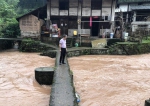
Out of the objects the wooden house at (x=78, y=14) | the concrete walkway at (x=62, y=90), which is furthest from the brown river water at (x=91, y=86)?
the wooden house at (x=78, y=14)

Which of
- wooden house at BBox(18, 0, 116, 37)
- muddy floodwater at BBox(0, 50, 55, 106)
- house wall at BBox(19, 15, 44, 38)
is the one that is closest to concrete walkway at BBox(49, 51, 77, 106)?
muddy floodwater at BBox(0, 50, 55, 106)

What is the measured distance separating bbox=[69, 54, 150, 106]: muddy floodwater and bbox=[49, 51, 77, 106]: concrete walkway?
25.7 inches

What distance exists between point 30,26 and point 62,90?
496 inches

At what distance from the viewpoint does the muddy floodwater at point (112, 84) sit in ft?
20.2

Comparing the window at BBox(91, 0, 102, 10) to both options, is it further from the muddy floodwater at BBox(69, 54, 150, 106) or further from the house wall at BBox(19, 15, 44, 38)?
the muddy floodwater at BBox(69, 54, 150, 106)

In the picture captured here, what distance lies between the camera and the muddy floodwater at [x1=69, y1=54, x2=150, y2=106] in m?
6.14

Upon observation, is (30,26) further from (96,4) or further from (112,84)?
(112,84)

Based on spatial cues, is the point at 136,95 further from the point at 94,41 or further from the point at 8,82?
the point at 94,41

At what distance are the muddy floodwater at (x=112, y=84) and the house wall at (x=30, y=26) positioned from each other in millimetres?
7744

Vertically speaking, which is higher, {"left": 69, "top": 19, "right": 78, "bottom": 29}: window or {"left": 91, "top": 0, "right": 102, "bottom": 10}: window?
{"left": 91, "top": 0, "right": 102, "bottom": 10}: window

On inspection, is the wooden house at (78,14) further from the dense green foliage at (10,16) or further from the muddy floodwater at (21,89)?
the muddy floodwater at (21,89)

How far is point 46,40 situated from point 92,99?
40.0 feet

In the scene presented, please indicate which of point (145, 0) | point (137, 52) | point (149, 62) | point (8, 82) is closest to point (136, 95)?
point (8, 82)

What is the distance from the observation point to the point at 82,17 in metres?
18.8
